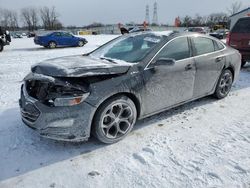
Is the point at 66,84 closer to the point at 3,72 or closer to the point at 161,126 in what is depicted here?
the point at 161,126

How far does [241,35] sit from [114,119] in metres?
6.40

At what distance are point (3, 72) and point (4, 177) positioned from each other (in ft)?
21.6

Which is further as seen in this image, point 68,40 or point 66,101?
point 68,40

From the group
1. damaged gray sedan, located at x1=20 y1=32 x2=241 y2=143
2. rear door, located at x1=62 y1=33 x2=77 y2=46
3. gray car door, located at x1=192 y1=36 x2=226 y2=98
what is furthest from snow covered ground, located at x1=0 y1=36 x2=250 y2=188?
rear door, located at x1=62 y1=33 x2=77 y2=46

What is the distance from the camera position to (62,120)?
3.08 metres

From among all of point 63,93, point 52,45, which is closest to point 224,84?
point 63,93

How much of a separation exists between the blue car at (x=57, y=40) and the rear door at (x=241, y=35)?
13820 mm

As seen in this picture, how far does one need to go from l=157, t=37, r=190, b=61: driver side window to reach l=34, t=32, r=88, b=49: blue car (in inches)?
627

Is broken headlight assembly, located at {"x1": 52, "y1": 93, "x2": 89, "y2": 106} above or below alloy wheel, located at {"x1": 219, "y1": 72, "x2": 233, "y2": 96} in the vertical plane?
above

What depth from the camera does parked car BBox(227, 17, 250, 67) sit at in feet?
25.8

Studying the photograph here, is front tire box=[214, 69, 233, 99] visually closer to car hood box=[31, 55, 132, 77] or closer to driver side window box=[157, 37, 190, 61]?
driver side window box=[157, 37, 190, 61]

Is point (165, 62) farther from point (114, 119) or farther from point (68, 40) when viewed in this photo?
point (68, 40)

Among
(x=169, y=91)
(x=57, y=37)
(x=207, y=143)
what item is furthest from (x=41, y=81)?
(x=57, y=37)

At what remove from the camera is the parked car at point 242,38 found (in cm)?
786
